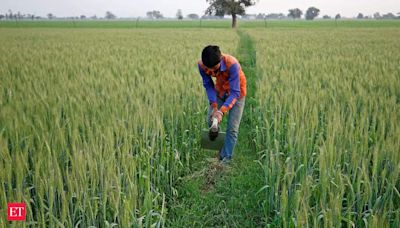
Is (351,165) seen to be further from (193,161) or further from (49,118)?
(49,118)

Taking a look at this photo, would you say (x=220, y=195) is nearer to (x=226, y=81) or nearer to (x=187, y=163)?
(x=187, y=163)

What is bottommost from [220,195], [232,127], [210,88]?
[220,195]

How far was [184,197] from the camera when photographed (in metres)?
3.20

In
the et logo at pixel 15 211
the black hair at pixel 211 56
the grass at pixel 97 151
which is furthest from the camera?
the black hair at pixel 211 56

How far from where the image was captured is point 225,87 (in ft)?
12.3

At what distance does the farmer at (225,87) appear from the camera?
10.4ft

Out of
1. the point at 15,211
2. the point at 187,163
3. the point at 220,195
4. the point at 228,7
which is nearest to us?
the point at 15,211

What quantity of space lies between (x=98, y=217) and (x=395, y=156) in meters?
2.11

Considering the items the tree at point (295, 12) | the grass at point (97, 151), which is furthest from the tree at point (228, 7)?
the tree at point (295, 12)

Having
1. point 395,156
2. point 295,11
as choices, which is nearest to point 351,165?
point 395,156

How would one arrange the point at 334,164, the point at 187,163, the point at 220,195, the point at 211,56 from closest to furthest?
the point at 334,164, the point at 211,56, the point at 220,195, the point at 187,163

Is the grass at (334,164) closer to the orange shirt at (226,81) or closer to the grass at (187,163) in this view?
the grass at (187,163)

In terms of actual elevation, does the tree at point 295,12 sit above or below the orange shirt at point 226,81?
above

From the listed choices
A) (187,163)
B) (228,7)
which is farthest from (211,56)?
(228,7)
